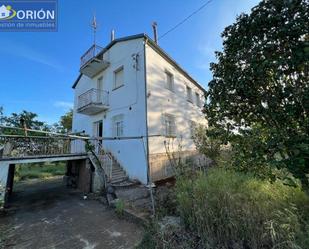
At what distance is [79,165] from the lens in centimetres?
1041

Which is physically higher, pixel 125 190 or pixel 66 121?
pixel 66 121

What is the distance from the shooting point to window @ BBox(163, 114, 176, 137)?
10.7 meters

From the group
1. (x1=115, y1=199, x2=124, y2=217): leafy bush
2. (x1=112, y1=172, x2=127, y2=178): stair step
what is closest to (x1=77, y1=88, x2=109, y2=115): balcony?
(x1=112, y1=172, x2=127, y2=178): stair step

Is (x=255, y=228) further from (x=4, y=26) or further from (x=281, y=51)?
(x=4, y=26)

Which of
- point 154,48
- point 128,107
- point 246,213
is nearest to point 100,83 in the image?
point 128,107

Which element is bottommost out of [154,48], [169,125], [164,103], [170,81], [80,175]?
[80,175]

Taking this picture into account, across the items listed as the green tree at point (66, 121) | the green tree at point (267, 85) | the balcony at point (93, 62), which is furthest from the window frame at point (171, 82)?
the green tree at point (66, 121)

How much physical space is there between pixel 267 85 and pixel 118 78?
941 cm

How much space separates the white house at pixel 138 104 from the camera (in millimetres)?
9102

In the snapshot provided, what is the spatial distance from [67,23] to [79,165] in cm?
757

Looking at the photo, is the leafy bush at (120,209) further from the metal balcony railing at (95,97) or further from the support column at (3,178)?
the metal balcony railing at (95,97)

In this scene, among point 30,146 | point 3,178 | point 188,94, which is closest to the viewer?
point 3,178

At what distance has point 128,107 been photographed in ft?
32.4

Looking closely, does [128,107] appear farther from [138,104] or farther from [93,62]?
[93,62]
